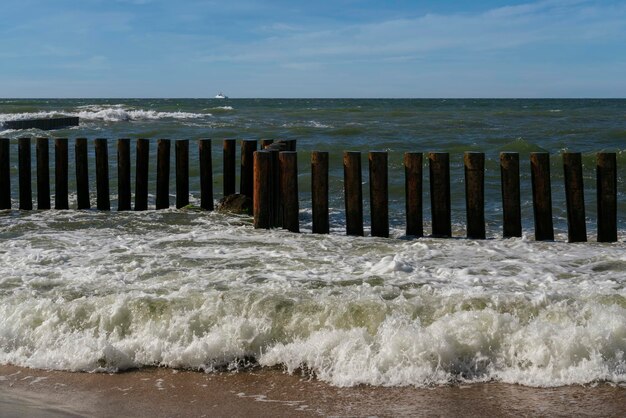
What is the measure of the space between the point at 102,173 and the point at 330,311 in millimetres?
7407

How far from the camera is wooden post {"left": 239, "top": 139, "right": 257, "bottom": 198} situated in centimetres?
1230

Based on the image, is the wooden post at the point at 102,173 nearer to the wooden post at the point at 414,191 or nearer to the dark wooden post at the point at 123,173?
the dark wooden post at the point at 123,173

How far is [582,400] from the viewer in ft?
16.2

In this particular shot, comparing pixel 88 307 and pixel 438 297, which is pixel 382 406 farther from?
pixel 88 307

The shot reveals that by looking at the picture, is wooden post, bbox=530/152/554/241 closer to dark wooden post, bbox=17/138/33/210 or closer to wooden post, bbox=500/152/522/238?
wooden post, bbox=500/152/522/238

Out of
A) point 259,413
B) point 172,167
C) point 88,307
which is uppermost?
point 172,167

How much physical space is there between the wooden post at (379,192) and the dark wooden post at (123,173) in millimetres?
4391

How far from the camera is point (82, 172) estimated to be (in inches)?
501

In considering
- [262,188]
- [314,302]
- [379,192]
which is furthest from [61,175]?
[314,302]

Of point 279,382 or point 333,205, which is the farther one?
point 333,205

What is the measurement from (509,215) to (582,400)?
16.8 ft

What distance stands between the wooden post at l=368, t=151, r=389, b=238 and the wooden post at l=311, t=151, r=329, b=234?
58cm

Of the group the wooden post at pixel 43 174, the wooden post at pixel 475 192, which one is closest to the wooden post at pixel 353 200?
the wooden post at pixel 475 192

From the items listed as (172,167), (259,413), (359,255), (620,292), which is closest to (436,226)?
(359,255)
